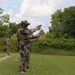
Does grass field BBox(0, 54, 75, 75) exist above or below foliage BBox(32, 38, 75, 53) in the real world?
below

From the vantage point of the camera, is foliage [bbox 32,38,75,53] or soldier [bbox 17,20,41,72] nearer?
soldier [bbox 17,20,41,72]

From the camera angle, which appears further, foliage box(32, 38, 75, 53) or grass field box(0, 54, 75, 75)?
foliage box(32, 38, 75, 53)

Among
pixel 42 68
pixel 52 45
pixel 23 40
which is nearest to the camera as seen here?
pixel 23 40

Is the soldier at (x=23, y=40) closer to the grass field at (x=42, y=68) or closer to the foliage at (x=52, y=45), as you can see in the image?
the grass field at (x=42, y=68)

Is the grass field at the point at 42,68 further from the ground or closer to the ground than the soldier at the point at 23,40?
closer to the ground

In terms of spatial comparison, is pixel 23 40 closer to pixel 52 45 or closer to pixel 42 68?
pixel 42 68

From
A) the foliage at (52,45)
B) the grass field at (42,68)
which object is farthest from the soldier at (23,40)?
the foliage at (52,45)

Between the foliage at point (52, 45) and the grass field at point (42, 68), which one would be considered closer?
the grass field at point (42, 68)

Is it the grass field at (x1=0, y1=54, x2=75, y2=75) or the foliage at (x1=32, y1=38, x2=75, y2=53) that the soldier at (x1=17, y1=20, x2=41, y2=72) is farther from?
the foliage at (x1=32, y1=38, x2=75, y2=53)

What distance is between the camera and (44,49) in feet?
192

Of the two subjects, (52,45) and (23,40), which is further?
(52,45)

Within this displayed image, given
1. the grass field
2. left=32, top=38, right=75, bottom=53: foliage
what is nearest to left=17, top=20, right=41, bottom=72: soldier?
the grass field

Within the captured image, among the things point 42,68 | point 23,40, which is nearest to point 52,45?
point 42,68

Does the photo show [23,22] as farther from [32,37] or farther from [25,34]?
[32,37]
